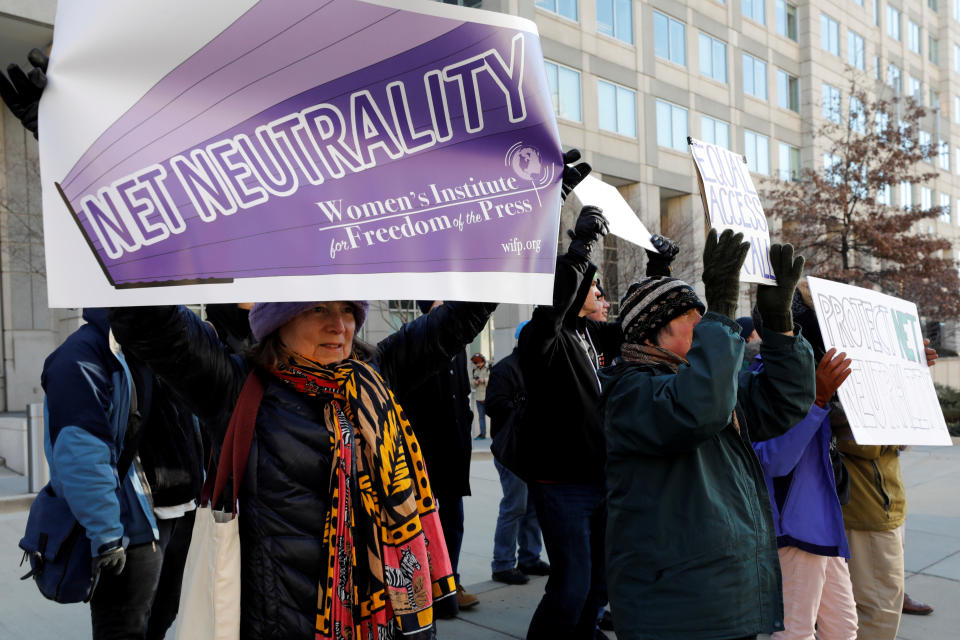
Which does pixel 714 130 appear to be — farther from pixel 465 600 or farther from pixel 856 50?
pixel 465 600

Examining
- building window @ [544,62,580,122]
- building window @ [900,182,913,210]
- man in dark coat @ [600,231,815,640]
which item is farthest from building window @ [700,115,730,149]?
man in dark coat @ [600,231,815,640]

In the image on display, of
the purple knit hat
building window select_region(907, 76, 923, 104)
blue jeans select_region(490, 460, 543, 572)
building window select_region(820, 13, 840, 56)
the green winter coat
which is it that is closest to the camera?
the purple knit hat

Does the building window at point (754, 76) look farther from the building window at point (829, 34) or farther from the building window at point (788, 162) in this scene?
the building window at point (829, 34)

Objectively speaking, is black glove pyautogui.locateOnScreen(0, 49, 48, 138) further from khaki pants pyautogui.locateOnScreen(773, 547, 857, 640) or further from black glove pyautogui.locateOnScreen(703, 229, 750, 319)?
khaki pants pyautogui.locateOnScreen(773, 547, 857, 640)

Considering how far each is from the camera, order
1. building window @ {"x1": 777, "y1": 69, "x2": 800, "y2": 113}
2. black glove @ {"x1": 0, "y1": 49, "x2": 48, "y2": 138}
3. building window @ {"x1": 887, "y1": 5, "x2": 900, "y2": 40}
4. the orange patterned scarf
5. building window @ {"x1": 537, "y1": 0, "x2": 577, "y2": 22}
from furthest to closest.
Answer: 1. building window @ {"x1": 887, "y1": 5, "x2": 900, "y2": 40}
2. building window @ {"x1": 777, "y1": 69, "x2": 800, "y2": 113}
3. building window @ {"x1": 537, "y1": 0, "x2": 577, "y2": 22}
4. the orange patterned scarf
5. black glove @ {"x1": 0, "y1": 49, "x2": 48, "y2": 138}

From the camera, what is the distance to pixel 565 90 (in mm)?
21953

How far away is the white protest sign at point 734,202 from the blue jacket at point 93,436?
2.41 meters

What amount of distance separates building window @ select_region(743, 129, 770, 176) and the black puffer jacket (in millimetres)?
28521

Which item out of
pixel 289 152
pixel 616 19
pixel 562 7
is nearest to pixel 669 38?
pixel 616 19

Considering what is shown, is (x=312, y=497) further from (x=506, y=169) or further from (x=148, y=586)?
(x=148, y=586)

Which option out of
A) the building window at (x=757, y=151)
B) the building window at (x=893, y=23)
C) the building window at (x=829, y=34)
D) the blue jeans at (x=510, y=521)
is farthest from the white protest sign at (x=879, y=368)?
the building window at (x=893, y=23)

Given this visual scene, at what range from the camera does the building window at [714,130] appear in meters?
26.6

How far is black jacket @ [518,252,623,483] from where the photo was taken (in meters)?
3.75

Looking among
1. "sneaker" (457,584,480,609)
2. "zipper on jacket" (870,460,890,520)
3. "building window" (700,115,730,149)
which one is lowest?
"sneaker" (457,584,480,609)
